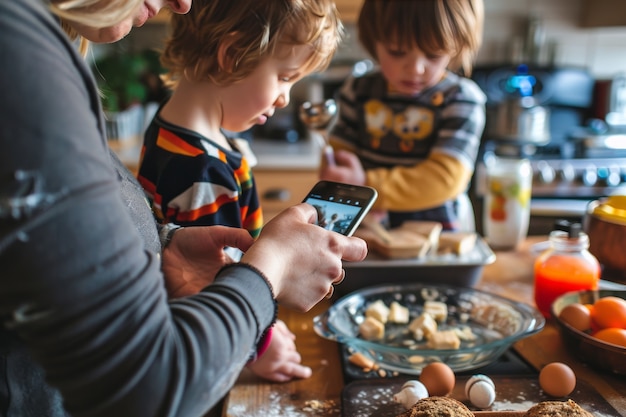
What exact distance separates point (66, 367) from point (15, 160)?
0.49 ft

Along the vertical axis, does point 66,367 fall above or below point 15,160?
below

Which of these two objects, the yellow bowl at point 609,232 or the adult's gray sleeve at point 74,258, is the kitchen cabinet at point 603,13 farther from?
the adult's gray sleeve at point 74,258

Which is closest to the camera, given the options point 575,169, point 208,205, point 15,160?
point 15,160

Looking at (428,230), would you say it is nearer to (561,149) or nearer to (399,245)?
(399,245)

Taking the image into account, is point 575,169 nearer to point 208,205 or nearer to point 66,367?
point 208,205

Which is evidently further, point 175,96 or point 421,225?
point 421,225

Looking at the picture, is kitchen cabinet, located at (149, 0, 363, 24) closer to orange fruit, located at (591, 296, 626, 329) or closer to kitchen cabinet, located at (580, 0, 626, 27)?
kitchen cabinet, located at (580, 0, 626, 27)

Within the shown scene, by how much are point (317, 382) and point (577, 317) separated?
0.41 meters

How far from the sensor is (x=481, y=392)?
2.47 ft

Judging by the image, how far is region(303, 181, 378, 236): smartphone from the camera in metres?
0.68

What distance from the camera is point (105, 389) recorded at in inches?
16.7

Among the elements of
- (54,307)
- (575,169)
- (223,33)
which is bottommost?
(575,169)

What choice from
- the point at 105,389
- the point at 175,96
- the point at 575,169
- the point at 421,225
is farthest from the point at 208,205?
the point at 575,169

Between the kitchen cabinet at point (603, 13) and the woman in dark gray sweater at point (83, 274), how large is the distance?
265 cm
